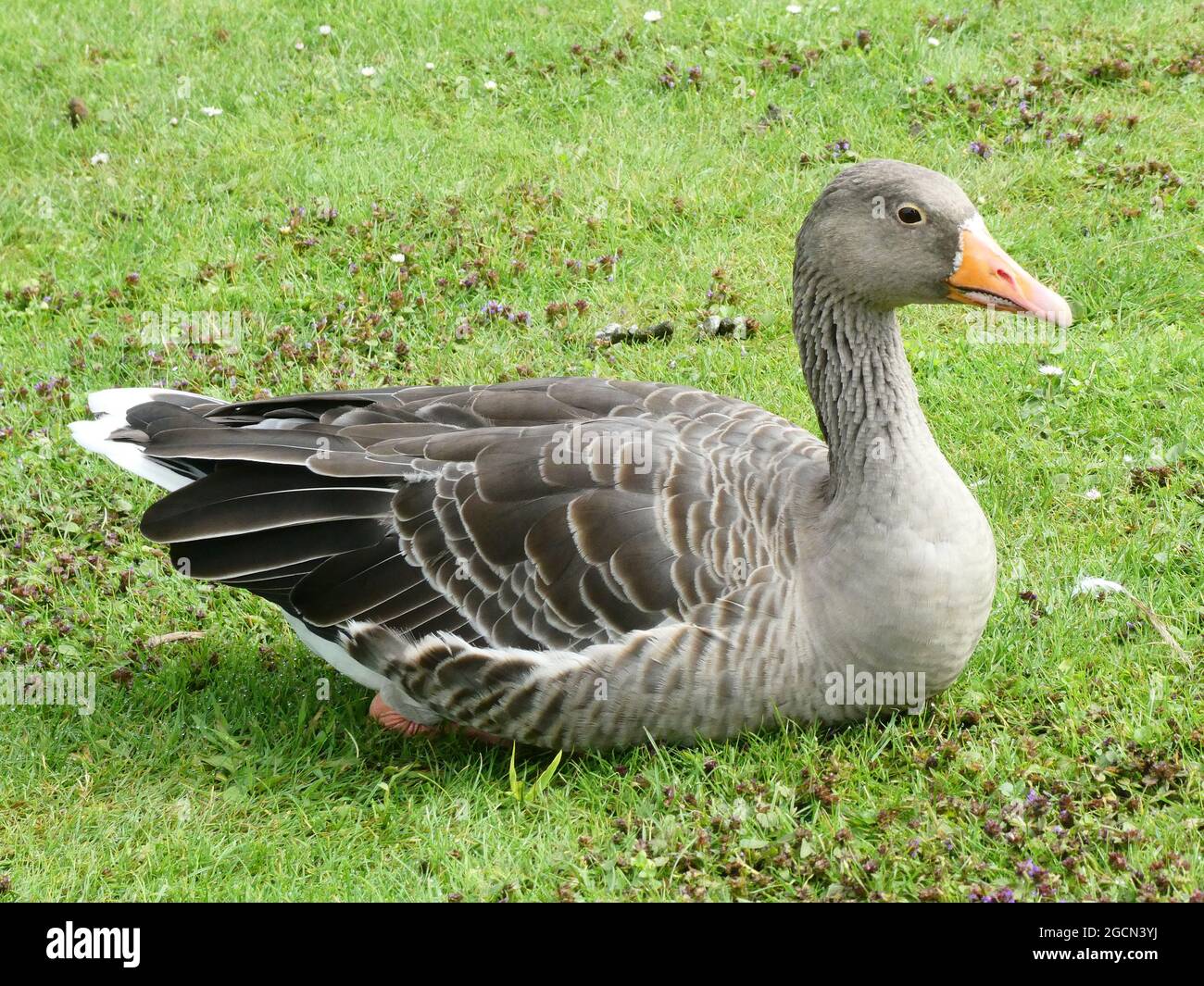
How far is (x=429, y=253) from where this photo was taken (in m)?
6.69

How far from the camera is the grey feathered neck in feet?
12.8

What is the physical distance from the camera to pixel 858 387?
398cm

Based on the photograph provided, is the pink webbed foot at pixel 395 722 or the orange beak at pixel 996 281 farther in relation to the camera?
the pink webbed foot at pixel 395 722

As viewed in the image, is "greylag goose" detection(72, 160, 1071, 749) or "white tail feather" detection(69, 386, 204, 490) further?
"white tail feather" detection(69, 386, 204, 490)

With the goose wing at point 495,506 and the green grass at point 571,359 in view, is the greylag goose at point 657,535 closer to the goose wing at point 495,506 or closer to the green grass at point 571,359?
the goose wing at point 495,506

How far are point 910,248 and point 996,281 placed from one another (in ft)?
0.86

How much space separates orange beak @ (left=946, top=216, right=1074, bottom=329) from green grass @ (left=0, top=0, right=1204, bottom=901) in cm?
115

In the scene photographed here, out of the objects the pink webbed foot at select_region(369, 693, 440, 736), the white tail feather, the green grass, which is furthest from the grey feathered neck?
the white tail feather

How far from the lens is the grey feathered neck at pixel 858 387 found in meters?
3.89

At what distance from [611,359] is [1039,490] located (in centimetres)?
204

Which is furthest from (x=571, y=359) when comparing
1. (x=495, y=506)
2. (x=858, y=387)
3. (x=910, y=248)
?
(x=910, y=248)

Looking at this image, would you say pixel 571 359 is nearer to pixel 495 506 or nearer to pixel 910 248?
pixel 495 506

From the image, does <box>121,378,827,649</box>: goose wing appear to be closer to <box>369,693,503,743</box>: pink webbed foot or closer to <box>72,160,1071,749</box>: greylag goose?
<box>72,160,1071,749</box>: greylag goose

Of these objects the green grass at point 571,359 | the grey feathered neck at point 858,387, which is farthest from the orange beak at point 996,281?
the green grass at point 571,359
